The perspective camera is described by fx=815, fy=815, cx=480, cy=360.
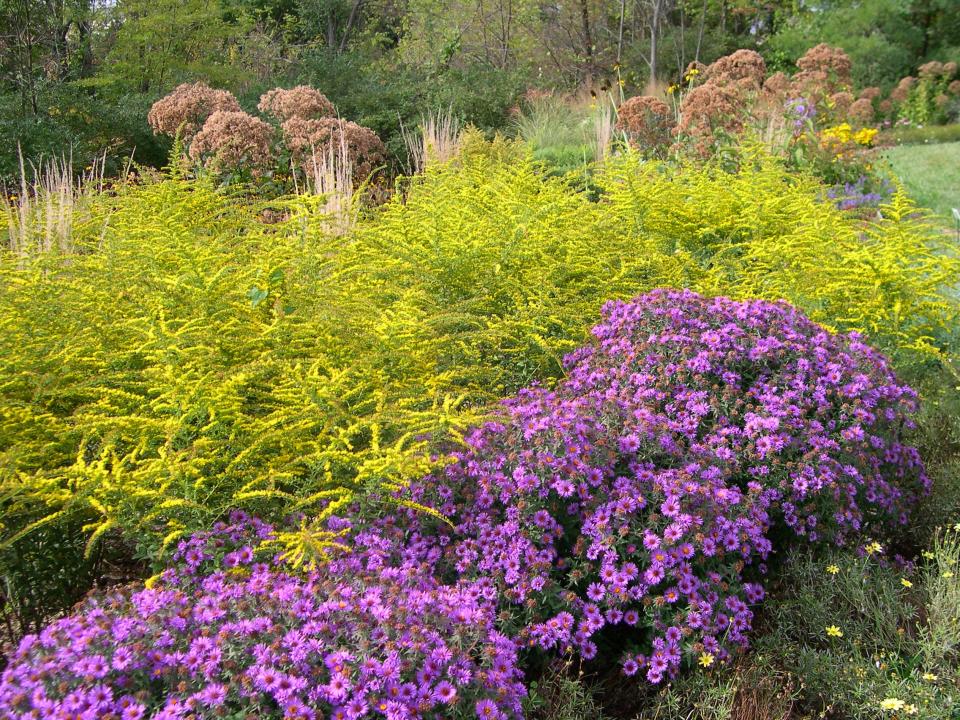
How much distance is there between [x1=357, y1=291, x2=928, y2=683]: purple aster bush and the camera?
189 centimetres

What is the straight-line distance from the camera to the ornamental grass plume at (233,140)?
6.64 meters

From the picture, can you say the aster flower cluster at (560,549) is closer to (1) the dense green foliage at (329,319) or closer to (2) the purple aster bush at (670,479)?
(2) the purple aster bush at (670,479)

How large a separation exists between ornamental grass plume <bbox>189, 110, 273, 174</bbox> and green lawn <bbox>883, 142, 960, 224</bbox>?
19.4ft

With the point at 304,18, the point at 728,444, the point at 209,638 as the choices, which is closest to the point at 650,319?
the point at 728,444

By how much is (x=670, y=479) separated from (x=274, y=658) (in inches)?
41.2

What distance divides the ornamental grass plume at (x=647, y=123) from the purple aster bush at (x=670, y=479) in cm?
517

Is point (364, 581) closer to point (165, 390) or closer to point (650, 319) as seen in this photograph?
point (165, 390)

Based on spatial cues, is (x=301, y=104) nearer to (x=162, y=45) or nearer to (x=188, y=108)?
(x=188, y=108)

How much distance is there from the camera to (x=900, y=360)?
3.39 m

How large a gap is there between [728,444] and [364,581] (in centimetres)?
114

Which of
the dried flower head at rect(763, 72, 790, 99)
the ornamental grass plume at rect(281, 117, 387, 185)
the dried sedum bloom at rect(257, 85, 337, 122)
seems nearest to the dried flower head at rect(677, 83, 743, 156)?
the dried flower head at rect(763, 72, 790, 99)

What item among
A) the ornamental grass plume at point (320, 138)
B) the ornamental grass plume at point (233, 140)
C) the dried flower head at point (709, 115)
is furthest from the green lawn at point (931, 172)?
the ornamental grass plume at point (233, 140)

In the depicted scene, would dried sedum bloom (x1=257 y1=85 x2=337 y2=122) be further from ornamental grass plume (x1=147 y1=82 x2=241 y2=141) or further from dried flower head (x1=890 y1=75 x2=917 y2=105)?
dried flower head (x1=890 y1=75 x2=917 y2=105)

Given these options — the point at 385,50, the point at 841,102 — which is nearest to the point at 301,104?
the point at 841,102
